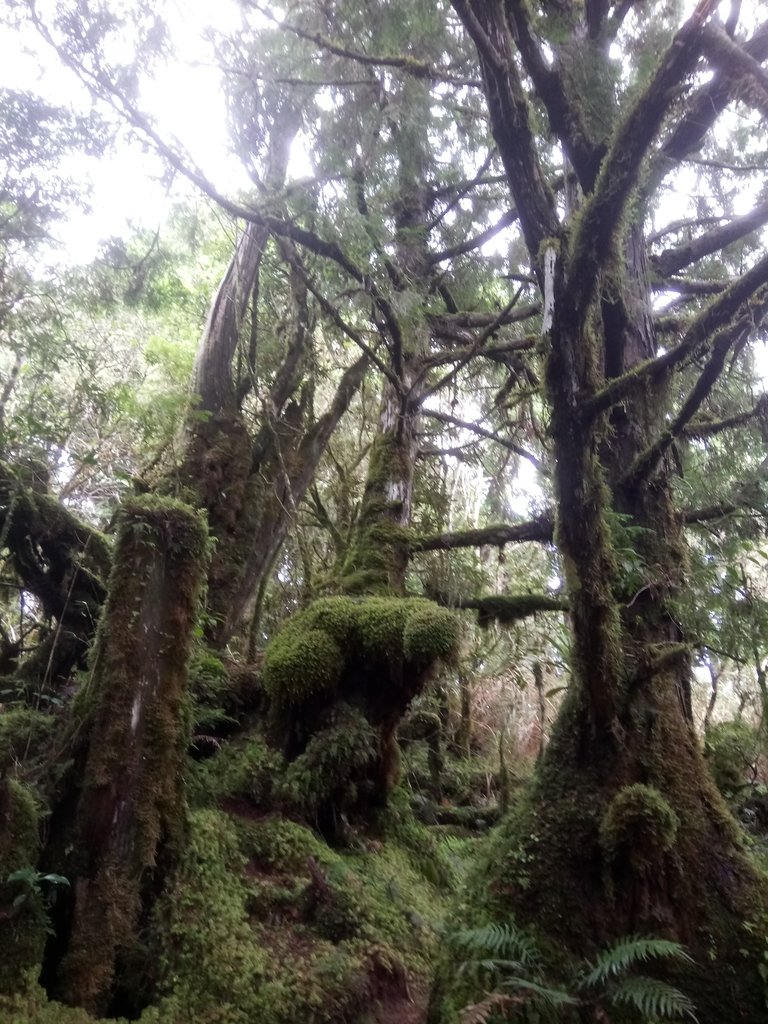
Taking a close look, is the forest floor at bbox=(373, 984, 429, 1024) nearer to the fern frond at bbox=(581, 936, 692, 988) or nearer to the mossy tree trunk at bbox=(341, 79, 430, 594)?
the fern frond at bbox=(581, 936, 692, 988)

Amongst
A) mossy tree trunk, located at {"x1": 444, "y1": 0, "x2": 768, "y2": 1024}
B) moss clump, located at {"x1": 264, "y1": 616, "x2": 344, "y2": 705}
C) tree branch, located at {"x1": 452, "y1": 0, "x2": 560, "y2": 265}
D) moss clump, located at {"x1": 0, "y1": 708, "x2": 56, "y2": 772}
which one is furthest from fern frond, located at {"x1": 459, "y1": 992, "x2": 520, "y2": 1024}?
tree branch, located at {"x1": 452, "y1": 0, "x2": 560, "y2": 265}

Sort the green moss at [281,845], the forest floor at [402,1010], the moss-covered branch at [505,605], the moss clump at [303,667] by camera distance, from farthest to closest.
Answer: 1. the moss-covered branch at [505,605]
2. the moss clump at [303,667]
3. the green moss at [281,845]
4. the forest floor at [402,1010]

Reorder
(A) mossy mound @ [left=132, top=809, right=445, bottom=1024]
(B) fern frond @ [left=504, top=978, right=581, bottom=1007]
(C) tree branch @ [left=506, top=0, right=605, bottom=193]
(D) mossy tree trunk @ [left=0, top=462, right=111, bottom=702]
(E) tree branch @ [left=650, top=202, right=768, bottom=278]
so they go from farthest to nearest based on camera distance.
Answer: (D) mossy tree trunk @ [left=0, top=462, right=111, bottom=702]
(E) tree branch @ [left=650, top=202, right=768, bottom=278]
(C) tree branch @ [left=506, top=0, right=605, bottom=193]
(A) mossy mound @ [left=132, top=809, right=445, bottom=1024]
(B) fern frond @ [left=504, top=978, right=581, bottom=1007]

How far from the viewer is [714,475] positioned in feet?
21.2

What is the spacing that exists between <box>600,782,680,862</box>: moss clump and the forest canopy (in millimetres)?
17

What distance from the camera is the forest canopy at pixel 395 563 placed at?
11.6ft

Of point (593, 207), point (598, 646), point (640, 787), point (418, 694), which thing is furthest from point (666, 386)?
point (418, 694)

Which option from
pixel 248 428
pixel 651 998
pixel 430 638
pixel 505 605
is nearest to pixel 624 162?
pixel 430 638

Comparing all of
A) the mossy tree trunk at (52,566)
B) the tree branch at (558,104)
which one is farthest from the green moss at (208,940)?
the tree branch at (558,104)

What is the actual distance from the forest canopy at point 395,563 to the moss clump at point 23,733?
3cm

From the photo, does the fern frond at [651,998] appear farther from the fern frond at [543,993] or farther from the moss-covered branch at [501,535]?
the moss-covered branch at [501,535]

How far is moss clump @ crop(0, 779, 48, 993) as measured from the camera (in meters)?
3.13

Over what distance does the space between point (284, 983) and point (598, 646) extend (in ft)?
8.26

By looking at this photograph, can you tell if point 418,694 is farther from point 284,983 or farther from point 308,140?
point 308,140
